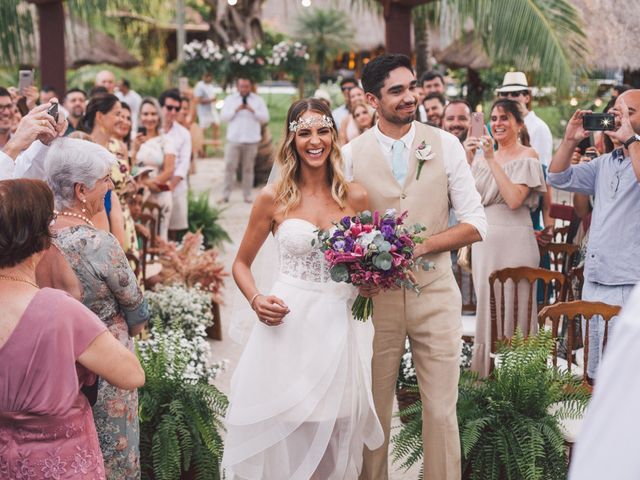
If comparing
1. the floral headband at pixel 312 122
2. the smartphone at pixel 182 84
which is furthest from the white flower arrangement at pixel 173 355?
the smartphone at pixel 182 84

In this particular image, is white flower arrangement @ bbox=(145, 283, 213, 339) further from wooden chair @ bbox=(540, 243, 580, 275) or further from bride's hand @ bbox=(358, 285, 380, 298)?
bride's hand @ bbox=(358, 285, 380, 298)

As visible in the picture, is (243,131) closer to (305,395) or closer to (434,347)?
(434,347)

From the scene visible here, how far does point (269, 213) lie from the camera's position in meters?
4.08

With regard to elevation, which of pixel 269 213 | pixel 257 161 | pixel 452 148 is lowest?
pixel 257 161

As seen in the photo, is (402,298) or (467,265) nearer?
(402,298)

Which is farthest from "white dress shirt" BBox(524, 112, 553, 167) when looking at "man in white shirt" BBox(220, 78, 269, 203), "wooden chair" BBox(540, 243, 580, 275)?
"man in white shirt" BBox(220, 78, 269, 203)

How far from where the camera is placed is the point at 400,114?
4.09 m

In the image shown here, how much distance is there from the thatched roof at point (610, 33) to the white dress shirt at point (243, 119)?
5.56 metres

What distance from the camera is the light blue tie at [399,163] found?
408 centimetres

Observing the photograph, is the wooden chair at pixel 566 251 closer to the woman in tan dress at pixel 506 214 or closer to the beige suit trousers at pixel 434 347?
the woman in tan dress at pixel 506 214

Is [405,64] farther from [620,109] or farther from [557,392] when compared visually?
[557,392]

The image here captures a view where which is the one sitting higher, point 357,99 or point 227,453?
point 357,99

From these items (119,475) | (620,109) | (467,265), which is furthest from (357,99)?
(119,475)

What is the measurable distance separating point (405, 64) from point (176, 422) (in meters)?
1.97
